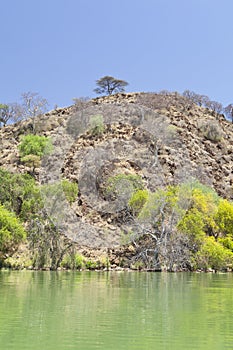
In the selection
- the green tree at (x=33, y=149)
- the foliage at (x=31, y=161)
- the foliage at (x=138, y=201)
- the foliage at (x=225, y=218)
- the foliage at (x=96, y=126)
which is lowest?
the foliage at (x=225, y=218)

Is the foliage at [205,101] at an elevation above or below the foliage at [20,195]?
above

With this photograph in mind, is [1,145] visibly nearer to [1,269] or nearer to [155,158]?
[155,158]

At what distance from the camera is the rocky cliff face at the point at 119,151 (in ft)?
202

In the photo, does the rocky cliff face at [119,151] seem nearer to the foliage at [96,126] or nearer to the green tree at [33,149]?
the foliage at [96,126]

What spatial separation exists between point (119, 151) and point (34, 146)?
13077 millimetres

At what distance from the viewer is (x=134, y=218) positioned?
52531 mm

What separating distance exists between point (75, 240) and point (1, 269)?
10.8m

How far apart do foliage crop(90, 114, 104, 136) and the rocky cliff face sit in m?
0.69

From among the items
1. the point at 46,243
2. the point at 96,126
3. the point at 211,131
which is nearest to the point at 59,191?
the point at 46,243

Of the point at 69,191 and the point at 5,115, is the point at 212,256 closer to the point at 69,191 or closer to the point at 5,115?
the point at 69,191

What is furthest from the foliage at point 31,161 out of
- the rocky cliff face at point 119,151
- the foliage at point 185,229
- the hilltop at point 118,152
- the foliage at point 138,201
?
the foliage at point 185,229

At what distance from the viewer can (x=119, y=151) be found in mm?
73562

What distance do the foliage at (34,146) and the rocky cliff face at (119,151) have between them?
132 cm

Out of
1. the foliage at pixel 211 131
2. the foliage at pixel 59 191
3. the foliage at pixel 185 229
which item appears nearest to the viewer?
the foliage at pixel 185 229
